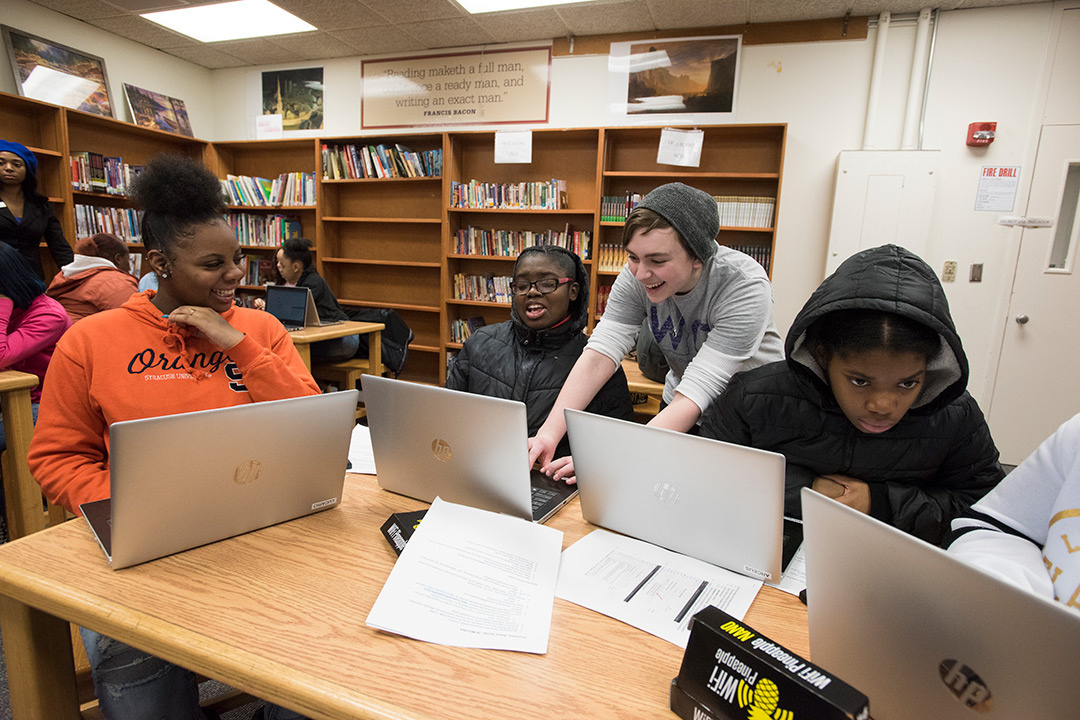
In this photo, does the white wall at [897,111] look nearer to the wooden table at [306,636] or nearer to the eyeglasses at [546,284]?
the eyeglasses at [546,284]

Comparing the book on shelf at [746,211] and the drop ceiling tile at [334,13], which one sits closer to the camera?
the drop ceiling tile at [334,13]

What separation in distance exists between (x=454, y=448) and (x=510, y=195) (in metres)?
3.71

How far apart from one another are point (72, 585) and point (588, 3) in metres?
3.98

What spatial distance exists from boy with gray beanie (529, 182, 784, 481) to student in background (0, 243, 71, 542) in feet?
6.39

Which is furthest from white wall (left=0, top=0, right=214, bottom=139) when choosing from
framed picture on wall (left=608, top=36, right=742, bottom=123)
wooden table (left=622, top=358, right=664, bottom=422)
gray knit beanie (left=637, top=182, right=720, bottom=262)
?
gray knit beanie (left=637, top=182, right=720, bottom=262)

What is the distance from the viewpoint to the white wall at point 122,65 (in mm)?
3900

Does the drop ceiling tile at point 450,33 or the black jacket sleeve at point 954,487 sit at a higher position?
the drop ceiling tile at point 450,33

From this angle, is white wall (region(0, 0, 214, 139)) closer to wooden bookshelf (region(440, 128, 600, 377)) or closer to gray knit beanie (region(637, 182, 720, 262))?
wooden bookshelf (region(440, 128, 600, 377))

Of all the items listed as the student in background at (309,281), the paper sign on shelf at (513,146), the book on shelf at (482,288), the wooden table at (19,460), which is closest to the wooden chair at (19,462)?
the wooden table at (19,460)

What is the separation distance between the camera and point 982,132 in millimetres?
3506

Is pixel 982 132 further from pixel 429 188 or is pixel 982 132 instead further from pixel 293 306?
pixel 293 306

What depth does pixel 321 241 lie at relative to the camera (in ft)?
16.2

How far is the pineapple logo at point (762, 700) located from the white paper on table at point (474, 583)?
0.24 m

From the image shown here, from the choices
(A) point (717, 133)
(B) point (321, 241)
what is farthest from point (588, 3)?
(B) point (321, 241)
